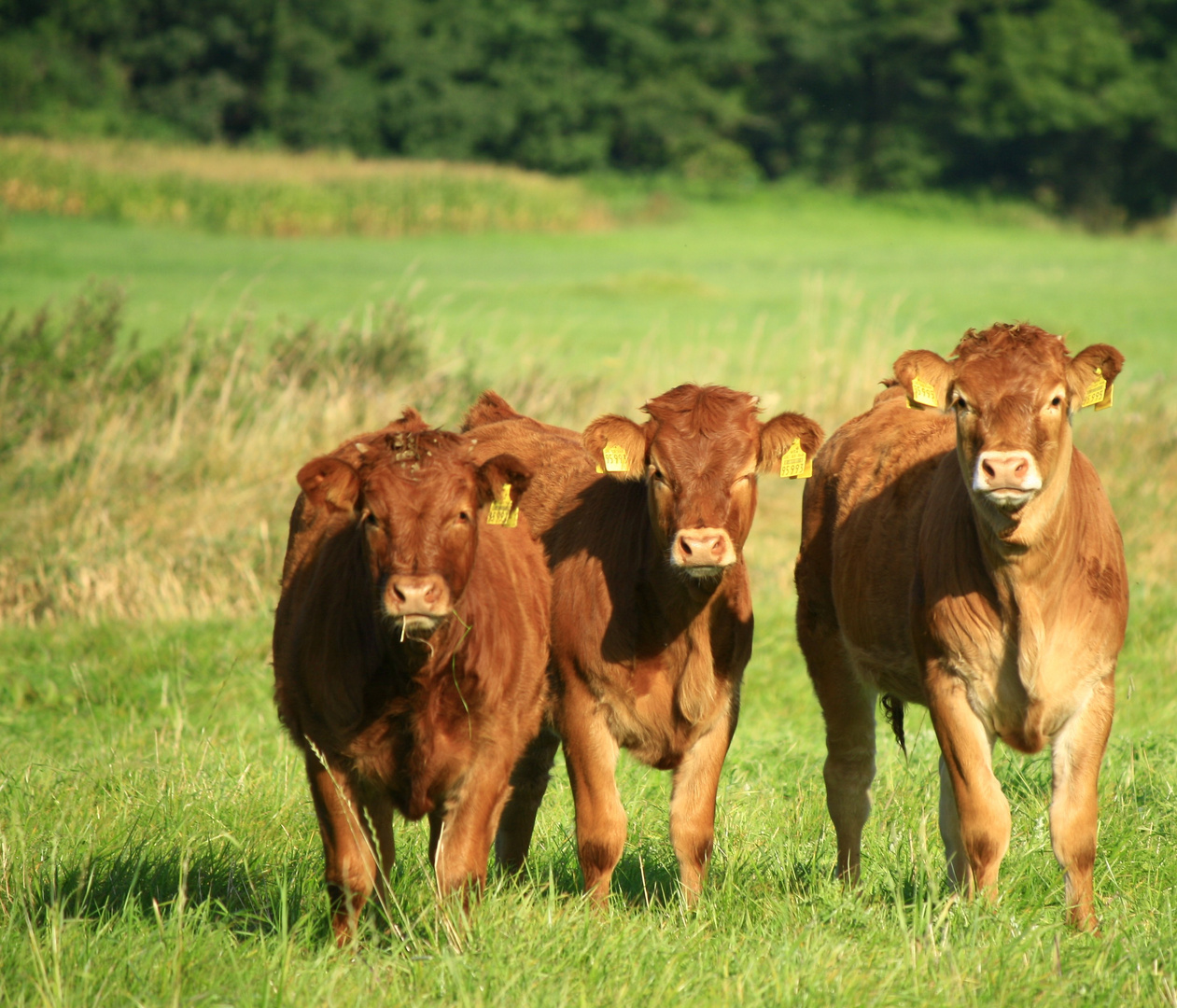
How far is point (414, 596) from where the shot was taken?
4020 mm

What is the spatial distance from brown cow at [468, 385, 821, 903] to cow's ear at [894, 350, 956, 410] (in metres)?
0.46

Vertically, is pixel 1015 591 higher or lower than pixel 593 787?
higher

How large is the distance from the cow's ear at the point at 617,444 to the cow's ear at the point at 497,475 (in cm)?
62

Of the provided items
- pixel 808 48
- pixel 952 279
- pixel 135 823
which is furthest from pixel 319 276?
pixel 808 48

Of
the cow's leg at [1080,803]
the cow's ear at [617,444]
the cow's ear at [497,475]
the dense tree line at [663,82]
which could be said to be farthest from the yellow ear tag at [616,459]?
the dense tree line at [663,82]

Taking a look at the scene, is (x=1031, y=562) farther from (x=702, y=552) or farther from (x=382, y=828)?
(x=382, y=828)

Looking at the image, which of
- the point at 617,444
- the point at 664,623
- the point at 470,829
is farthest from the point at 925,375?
the point at 470,829

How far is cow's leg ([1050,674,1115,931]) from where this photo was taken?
4488 millimetres

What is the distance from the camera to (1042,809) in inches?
225

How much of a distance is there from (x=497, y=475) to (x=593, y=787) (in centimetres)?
122

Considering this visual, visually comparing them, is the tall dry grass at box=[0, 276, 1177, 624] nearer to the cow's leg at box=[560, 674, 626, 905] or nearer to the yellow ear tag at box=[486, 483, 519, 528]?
the cow's leg at box=[560, 674, 626, 905]

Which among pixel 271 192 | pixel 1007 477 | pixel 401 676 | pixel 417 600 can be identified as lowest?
pixel 401 676

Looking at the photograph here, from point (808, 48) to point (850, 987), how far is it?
6096cm

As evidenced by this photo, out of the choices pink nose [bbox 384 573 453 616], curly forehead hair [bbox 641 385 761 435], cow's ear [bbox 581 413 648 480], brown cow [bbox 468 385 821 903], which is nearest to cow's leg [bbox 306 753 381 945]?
pink nose [bbox 384 573 453 616]
